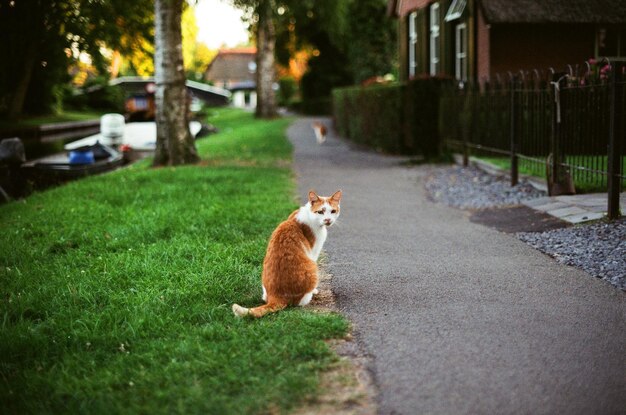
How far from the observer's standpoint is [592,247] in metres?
7.69

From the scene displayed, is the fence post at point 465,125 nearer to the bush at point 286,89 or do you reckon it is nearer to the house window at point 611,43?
the house window at point 611,43

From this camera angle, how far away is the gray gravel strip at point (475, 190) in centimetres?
1174

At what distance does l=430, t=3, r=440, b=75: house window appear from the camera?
76.3 ft

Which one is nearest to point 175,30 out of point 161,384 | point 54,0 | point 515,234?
point 515,234

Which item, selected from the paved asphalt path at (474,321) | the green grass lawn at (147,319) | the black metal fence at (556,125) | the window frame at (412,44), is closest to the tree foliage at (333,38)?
the window frame at (412,44)

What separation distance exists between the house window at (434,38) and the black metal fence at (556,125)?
6832 millimetres

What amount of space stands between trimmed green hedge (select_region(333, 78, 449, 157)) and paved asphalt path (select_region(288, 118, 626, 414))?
8.98 m

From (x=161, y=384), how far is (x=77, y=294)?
2.23 metres

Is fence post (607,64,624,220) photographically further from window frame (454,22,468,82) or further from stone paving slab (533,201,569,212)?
window frame (454,22,468,82)

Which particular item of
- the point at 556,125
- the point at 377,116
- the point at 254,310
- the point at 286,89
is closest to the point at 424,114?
the point at 377,116

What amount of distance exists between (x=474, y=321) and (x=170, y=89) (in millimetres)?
12832

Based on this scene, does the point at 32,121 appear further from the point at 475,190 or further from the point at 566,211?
the point at 566,211

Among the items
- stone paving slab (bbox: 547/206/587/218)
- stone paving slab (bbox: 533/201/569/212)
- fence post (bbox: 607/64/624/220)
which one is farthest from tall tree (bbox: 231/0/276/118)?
fence post (bbox: 607/64/624/220)

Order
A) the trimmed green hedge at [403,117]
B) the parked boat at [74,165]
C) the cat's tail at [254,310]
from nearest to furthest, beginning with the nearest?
the cat's tail at [254,310]
the parked boat at [74,165]
the trimmed green hedge at [403,117]
